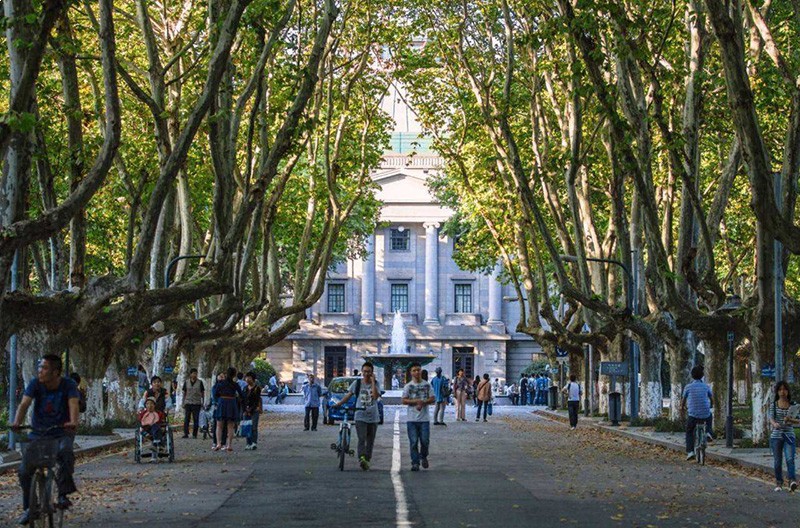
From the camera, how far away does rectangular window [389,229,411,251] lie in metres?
96.1

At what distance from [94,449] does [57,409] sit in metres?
14.1

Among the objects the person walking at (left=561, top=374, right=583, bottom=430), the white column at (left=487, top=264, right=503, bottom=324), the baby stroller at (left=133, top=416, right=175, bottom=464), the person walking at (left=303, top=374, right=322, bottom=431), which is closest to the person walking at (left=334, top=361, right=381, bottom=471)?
the baby stroller at (left=133, top=416, right=175, bottom=464)

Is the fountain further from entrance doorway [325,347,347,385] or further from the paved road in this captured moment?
the paved road

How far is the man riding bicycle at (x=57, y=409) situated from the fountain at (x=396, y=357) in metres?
47.0

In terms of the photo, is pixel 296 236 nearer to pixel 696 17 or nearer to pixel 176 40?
pixel 176 40

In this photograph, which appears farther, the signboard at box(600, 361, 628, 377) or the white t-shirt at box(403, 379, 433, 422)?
the signboard at box(600, 361, 628, 377)

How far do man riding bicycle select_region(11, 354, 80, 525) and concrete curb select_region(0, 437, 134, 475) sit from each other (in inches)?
312

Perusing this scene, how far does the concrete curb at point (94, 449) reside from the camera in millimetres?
20750

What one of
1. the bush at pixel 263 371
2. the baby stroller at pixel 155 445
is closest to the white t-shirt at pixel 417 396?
the baby stroller at pixel 155 445

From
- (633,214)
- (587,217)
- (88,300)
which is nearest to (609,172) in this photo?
(587,217)

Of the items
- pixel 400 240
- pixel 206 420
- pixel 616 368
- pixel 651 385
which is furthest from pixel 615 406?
pixel 400 240

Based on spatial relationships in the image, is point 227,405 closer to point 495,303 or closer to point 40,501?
point 40,501

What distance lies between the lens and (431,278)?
9462 centimetres

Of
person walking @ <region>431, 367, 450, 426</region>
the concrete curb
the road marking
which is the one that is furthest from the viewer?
person walking @ <region>431, 367, 450, 426</region>
